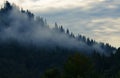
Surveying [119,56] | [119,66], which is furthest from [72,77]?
[119,56]

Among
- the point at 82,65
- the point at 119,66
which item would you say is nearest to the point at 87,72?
the point at 82,65

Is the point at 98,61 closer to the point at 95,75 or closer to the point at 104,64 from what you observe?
the point at 104,64

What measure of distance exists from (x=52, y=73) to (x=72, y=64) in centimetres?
524

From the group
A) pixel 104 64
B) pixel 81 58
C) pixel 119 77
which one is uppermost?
pixel 81 58

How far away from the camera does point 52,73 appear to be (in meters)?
71.1

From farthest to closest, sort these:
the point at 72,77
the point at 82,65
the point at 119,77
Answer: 1. the point at 119,77
2. the point at 82,65
3. the point at 72,77

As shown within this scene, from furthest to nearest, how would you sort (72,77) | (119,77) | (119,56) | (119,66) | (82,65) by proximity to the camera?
1. (119,56)
2. (119,66)
3. (119,77)
4. (82,65)
5. (72,77)

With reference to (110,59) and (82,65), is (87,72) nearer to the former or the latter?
(82,65)

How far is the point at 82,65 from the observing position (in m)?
75.3

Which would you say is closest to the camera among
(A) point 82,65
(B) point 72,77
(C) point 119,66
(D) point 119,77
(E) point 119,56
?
(B) point 72,77

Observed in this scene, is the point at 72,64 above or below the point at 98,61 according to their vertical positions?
above

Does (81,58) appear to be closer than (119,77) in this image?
Yes

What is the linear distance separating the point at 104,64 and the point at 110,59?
356 cm

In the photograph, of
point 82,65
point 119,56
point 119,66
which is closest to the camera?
point 82,65
